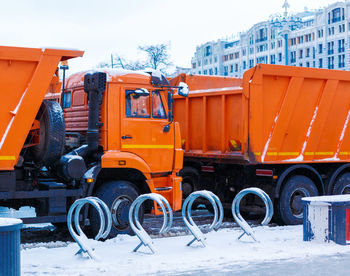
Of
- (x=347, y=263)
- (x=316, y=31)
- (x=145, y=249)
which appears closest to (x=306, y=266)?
(x=347, y=263)

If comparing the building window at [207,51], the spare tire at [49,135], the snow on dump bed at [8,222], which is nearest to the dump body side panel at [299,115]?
the spare tire at [49,135]

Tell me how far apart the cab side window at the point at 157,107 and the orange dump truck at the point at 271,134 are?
1.92 metres

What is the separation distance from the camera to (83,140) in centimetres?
1019

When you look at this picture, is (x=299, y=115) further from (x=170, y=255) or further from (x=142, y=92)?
(x=170, y=255)

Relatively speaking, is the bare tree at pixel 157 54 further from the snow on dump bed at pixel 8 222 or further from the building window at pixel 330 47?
the building window at pixel 330 47

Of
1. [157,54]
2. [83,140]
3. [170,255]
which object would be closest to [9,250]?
[170,255]

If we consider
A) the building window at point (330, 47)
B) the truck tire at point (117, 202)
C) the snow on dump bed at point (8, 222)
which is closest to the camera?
→ the snow on dump bed at point (8, 222)

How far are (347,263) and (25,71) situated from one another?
17.4 ft

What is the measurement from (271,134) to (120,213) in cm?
368

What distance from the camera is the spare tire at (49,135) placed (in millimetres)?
9117

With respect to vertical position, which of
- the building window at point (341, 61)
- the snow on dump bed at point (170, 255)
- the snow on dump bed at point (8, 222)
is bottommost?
the snow on dump bed at point (170, 255)

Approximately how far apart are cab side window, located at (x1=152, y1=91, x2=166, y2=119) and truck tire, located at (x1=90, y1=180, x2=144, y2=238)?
Answer: 4.26 feet

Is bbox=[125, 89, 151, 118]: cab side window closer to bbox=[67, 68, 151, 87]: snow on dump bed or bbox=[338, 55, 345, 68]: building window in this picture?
bbox=[67, 68, 151, 87]: snow on dump bed

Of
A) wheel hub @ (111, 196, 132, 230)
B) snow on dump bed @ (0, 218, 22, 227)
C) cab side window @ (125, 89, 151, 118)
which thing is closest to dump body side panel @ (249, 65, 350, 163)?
cab side window @ (125, 89, 151, 118)
